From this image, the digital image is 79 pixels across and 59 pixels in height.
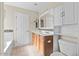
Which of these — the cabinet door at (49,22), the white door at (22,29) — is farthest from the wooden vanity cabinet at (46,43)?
the white door at (22,29)

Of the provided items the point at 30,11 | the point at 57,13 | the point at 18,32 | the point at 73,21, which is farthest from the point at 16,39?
the point at 73,21

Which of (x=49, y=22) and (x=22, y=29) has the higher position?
(x=49, y=22)

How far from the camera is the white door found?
205 centimetres

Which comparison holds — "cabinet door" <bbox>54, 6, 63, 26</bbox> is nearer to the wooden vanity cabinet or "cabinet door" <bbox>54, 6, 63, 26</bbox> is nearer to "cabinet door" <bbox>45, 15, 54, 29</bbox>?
"cabinet door" <bbox>45, 15, 54, 29</bbox>

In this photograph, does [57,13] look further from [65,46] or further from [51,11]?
[65,46]

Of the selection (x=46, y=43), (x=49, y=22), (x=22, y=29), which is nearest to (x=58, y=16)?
(x=49, y=22)

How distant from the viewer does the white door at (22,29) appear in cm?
205

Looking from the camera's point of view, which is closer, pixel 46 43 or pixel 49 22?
pixel 46 43

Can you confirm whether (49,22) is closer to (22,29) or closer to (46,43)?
(46,43)

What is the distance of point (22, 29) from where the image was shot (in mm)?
2092

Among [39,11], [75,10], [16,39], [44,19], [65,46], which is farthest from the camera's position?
[44,19]

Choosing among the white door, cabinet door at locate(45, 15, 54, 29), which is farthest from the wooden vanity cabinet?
the white door

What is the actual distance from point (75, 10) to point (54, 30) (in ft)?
2.59

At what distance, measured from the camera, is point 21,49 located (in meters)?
2.09
